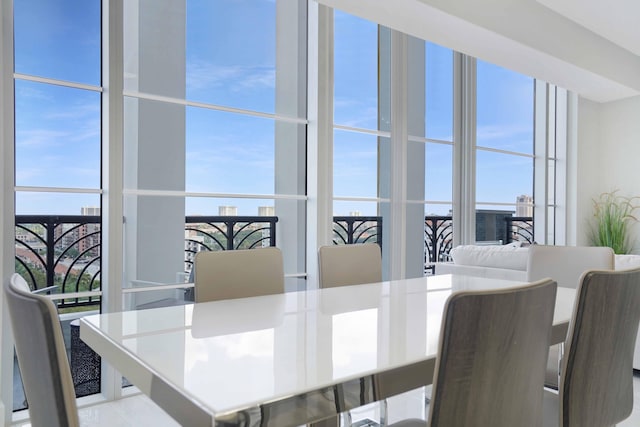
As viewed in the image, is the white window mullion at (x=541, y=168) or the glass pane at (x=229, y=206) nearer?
the glass pane at (x=229, y=206)

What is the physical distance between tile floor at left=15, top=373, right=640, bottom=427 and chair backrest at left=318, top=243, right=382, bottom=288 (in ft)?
2.49

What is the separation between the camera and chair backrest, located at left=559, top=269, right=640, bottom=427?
48.0 inches

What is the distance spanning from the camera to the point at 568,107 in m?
6.18

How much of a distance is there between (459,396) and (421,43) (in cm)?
424

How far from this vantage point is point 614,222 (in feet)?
20.1

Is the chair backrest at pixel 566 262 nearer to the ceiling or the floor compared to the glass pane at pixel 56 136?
nearer to the floor

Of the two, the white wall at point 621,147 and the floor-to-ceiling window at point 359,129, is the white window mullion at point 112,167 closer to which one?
the floor-to-ceiling window at point 359,129

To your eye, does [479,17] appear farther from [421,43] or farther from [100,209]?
[100,209]

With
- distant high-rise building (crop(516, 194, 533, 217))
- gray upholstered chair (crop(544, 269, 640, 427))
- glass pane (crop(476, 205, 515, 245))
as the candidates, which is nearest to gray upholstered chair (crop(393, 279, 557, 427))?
gray upholstered chair (crop(544, 269, 640, 427))

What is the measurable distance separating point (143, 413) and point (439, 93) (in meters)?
3.92

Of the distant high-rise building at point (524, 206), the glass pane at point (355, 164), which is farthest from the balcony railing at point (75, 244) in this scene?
the distant high-rise building at point (524, 206)

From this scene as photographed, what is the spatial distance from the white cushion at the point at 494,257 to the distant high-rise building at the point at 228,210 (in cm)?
174

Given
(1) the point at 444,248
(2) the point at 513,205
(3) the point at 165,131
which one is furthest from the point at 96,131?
(2) the point at 513,205

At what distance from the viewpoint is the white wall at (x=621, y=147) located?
612 cm
